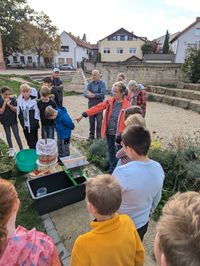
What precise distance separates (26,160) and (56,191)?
4.81 feet

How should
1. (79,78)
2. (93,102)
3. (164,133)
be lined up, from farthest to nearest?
(79,78)
(164,133)
(93,102)

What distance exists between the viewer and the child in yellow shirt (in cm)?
140

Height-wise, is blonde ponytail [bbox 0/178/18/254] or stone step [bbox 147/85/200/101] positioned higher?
blonde ponytail [bbox 0/178/18/254]

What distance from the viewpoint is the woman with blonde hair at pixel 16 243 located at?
120cm

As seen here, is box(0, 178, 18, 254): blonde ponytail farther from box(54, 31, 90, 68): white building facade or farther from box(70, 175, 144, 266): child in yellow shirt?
box(54, 31, 90, 68): white building facade

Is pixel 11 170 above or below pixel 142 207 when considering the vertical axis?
below

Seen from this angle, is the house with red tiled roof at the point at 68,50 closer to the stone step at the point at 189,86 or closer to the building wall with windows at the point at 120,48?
the building wall with windows at the point at 120,48

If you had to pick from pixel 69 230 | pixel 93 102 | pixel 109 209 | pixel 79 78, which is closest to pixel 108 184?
pixel 109 209

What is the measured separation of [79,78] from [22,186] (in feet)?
A: 46.0

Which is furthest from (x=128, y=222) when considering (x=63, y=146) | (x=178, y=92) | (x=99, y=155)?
(x=178, y=92)

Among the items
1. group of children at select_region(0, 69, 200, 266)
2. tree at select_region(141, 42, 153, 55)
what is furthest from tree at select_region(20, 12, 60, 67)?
group of children at select_region(0, 69, 200, 266)

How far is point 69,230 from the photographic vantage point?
290 cm

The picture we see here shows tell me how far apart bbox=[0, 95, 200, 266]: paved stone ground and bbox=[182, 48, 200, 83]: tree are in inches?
167

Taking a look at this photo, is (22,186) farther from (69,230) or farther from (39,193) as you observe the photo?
(69,230)
